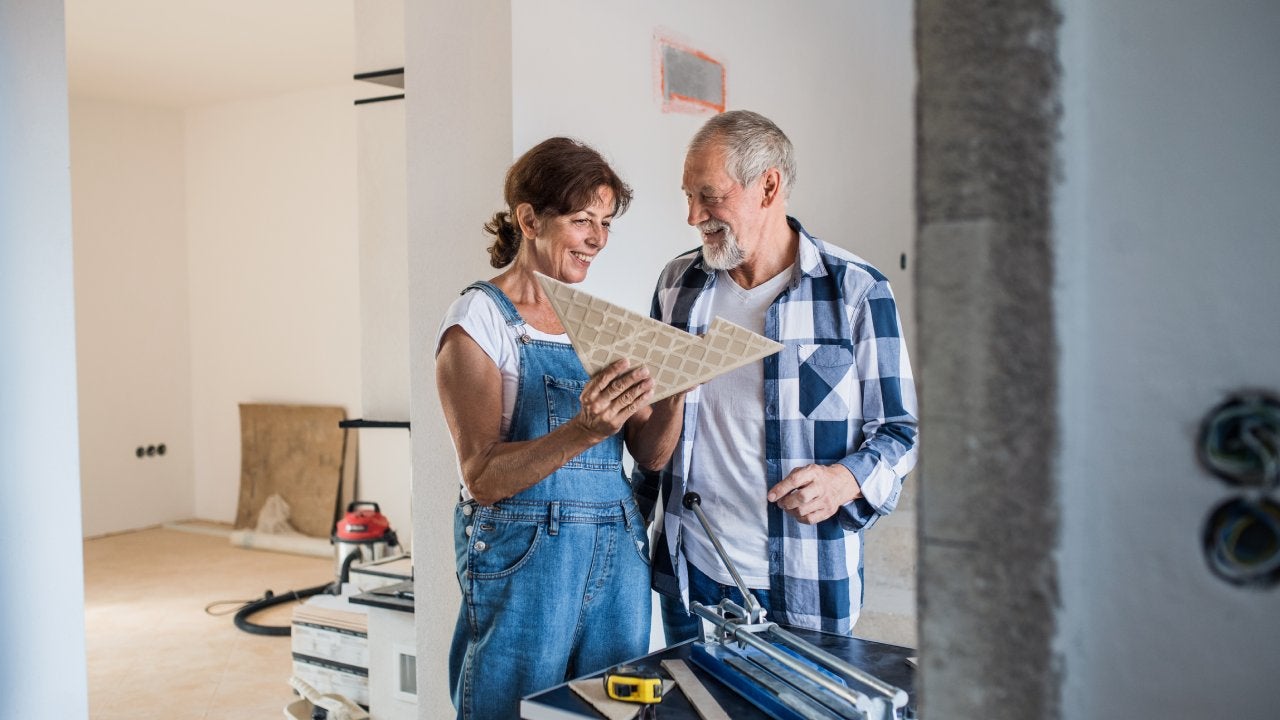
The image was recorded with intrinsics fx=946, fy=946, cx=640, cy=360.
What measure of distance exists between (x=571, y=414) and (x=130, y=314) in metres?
7.37

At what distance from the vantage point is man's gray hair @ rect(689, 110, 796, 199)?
1.84 meters

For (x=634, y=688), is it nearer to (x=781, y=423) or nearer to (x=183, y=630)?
(x=781, y=423)

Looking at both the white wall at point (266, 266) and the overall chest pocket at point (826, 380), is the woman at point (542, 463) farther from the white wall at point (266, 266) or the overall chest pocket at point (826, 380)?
the white wall at point (266, 266)

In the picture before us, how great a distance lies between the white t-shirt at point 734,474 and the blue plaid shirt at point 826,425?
19 millimetres

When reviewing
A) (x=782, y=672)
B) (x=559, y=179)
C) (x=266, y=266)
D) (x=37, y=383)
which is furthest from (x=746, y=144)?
(x=266, y=266)

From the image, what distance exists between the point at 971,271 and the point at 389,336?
3.03m

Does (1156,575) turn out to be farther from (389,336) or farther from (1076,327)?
(389,336)

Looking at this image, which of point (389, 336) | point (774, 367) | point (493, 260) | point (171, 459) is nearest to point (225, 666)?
point (389, 336)

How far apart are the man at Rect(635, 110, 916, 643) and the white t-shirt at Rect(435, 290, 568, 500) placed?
0.37m

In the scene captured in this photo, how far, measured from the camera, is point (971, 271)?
2.20 ft

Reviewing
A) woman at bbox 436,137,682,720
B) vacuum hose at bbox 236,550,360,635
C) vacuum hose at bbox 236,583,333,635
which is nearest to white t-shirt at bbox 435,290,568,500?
woman at bbox 436,137,682,720

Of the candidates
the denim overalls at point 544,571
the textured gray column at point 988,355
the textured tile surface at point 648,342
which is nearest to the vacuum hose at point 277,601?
the denim overalls at point 544,571

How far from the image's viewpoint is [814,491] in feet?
5.52

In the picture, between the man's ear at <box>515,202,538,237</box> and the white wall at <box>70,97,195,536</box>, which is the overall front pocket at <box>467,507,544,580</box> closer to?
the man's ear at <box>515,202,538,237</box>
